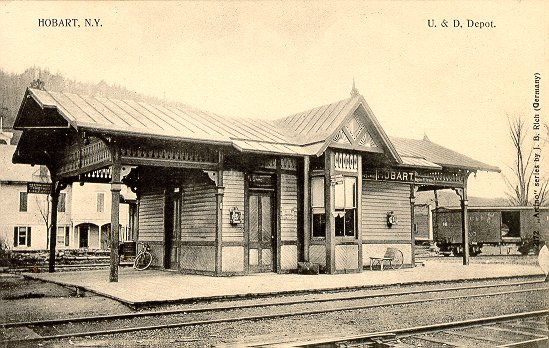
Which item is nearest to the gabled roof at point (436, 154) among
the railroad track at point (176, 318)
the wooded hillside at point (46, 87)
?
the railroad track at point (176, 318)

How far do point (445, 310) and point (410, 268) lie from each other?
9189 mm

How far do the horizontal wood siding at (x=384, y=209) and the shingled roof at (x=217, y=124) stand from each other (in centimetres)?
117

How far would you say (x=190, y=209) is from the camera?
1616cm

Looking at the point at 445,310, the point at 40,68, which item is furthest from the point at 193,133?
the point at 445,310

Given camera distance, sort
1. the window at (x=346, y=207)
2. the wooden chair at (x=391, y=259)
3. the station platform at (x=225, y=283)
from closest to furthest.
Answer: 1. the station platform at (x=225, y=283)
2. the window at (x=346, y=207)
3. the wooden chair at (x=391, y=259)

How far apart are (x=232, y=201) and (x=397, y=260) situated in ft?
22.4

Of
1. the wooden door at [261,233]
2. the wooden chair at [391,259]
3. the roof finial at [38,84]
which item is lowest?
the wooden chair at [391,259]

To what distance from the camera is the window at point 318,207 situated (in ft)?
52.9

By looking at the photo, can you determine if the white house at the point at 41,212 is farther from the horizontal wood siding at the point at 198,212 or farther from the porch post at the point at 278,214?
the porch post at the point at 278,214

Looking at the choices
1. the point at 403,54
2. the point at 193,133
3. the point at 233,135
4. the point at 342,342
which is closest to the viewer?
the point at 342,342

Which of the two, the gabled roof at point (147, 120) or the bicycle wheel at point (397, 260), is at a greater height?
the gabled roof at point (147, 120)

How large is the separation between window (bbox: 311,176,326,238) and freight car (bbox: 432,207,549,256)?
16.0m

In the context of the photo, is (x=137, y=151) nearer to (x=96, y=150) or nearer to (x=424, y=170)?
(x=96, y=150)

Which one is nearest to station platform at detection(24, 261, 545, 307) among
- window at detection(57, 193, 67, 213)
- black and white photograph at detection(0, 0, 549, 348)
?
black and white photograph at detection(0, 0, 549, 348)
